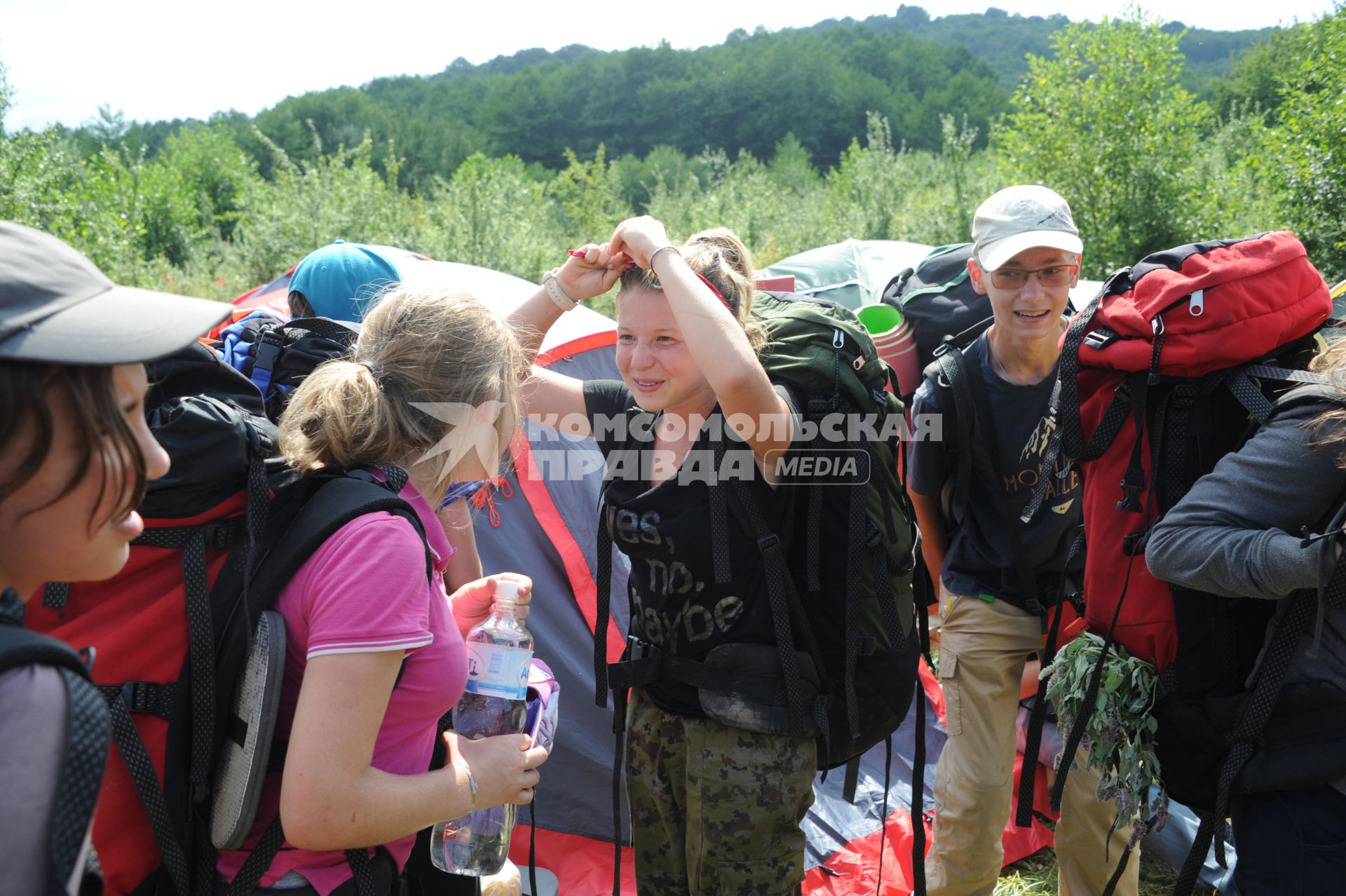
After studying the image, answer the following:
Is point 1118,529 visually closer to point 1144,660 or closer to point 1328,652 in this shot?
point 1144,660

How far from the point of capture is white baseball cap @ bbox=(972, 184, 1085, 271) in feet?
9.07

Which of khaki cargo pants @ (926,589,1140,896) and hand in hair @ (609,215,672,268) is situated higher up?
hand in hair @ (609,215,672,268)

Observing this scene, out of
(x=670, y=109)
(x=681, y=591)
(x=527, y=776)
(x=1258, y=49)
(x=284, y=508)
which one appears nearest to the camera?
(x=284, y=508)

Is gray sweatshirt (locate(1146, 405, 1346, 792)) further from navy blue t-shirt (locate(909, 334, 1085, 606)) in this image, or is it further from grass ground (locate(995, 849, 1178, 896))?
grass ground (locate(995, 849, 1178, 896))

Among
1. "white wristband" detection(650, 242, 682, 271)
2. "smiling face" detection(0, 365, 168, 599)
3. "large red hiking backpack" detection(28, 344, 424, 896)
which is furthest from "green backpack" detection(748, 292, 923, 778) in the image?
"smiling face" detection(0, 365, 168, 599)

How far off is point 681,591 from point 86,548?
132 cm

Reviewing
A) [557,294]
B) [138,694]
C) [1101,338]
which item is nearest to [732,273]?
[557,294]

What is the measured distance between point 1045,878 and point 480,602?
2.42 meters

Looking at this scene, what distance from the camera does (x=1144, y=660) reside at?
6.47ft

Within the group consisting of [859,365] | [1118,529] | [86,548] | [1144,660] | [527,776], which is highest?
[86,548]

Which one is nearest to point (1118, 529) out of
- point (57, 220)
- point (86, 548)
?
point (86, 548)

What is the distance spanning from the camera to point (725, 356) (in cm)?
186

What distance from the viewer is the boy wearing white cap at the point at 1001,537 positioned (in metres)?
2.70

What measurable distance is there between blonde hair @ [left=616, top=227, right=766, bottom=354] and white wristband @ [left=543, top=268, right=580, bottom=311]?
0.17m
